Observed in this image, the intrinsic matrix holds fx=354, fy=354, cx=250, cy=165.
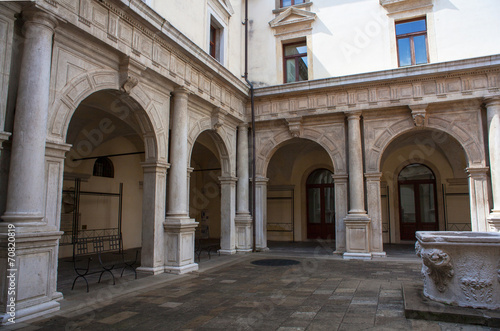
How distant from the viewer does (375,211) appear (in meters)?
10.7

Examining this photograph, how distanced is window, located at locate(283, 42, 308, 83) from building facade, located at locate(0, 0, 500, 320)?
45mm

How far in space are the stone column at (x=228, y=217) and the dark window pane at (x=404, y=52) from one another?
21.6 feet

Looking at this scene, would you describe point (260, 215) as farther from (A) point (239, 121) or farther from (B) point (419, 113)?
(B) point (419, 113)

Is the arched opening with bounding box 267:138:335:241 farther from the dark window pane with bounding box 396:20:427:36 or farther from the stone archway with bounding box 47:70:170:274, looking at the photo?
the stone archway with bounding box 47:70:170:274

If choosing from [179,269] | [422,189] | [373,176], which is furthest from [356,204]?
[179,269]

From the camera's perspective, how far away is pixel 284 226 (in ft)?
51.8

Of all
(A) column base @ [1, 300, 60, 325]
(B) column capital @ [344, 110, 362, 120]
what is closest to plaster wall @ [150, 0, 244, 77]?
(B) column capital @ [344, 110, 362, 120]

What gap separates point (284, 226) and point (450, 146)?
733 centimetres

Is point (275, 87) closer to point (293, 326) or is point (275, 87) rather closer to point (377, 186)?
point (377, 186)

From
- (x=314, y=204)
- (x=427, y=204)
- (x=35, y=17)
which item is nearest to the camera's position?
(x=35, y=17)

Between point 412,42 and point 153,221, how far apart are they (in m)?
9.61

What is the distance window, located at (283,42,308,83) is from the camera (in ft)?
41.4

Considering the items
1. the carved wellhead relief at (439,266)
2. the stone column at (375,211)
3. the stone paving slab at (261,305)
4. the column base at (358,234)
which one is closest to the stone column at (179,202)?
the stone paving slab at (261,305)

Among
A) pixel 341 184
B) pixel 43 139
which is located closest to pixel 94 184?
pixel 43 139
